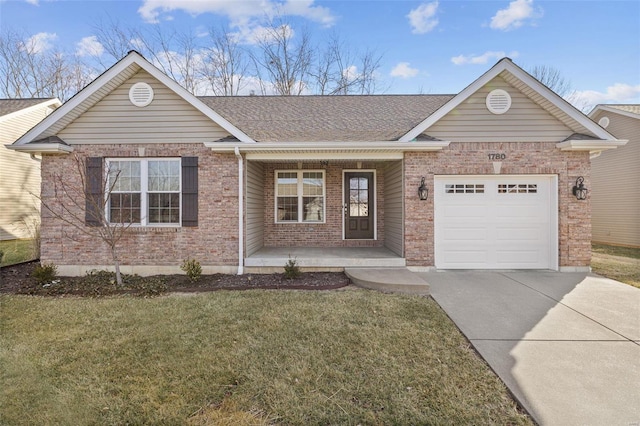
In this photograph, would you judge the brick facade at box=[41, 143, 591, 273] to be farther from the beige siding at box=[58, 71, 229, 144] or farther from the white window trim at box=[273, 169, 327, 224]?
the white window trim at box=[273, 169, 327, 224]

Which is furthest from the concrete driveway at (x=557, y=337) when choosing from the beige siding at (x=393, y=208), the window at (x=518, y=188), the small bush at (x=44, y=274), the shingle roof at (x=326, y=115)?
the small bush at (x=44, y=274)

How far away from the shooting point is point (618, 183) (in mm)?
11953

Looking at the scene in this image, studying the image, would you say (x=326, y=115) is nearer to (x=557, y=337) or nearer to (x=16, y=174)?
(x=557, y=337)

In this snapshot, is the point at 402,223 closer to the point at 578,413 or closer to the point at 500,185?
the point at 500,185

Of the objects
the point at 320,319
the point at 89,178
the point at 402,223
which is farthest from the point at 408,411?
the point at 89,178

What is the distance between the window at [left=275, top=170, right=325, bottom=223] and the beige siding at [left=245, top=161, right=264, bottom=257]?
623 mm

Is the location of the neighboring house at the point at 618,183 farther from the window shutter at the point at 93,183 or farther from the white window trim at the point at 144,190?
the window shutter at the point at 93,183

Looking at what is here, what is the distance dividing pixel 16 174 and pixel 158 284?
44.0 feet

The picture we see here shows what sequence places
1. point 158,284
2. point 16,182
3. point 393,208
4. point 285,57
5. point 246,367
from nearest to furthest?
1. point 246,367
2. point 158,284
3. point 393,208
4. point 16,182
5. point 285,57

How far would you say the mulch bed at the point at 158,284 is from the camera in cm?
596

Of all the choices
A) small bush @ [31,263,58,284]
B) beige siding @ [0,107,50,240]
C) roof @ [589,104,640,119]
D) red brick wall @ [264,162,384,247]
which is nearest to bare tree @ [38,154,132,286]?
small bush @ [31,263,58,284]

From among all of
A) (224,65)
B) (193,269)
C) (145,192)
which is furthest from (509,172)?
(224,65)

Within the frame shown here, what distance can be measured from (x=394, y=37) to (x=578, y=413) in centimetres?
1362

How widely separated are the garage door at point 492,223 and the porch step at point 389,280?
140cm
